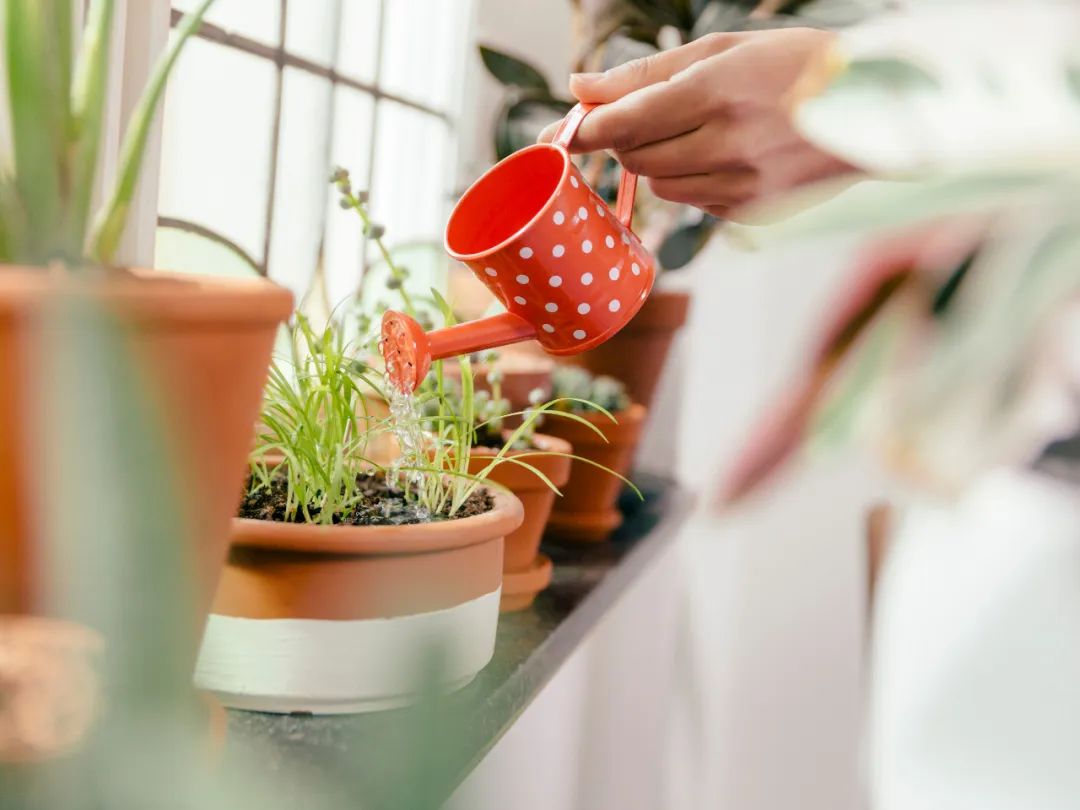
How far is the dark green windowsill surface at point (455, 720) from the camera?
6.8 inches

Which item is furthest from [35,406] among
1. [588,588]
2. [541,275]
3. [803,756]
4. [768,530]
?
[803,756]

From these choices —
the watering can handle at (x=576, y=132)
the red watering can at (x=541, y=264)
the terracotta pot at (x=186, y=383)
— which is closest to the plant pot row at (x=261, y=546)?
the terracotta pot at (x=186, y=383)

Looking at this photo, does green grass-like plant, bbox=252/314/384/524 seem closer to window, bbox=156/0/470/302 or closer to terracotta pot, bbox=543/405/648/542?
window, bbox=156/0/470/302

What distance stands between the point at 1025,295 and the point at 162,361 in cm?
28

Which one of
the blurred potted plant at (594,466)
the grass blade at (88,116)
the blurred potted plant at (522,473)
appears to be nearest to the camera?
the grass blade at (88,116)

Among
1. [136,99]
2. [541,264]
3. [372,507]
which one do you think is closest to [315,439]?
[372,507]

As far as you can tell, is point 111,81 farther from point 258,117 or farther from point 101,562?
point 101,562

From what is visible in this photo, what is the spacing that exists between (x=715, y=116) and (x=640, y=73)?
0.07 m

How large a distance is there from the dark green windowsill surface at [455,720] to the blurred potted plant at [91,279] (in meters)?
0.10

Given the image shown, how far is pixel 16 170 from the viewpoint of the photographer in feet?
1.20

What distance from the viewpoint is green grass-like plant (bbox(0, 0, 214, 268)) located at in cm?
36

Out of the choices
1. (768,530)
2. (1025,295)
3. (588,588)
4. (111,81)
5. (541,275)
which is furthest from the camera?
(768,530)

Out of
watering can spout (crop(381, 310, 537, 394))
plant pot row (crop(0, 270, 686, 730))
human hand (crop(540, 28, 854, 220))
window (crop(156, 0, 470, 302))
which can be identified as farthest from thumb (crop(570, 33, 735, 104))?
window (crop(156, 0, 470, 302))

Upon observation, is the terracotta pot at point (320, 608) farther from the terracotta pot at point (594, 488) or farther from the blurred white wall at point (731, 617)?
the blurred white wall at point (731, 617)
